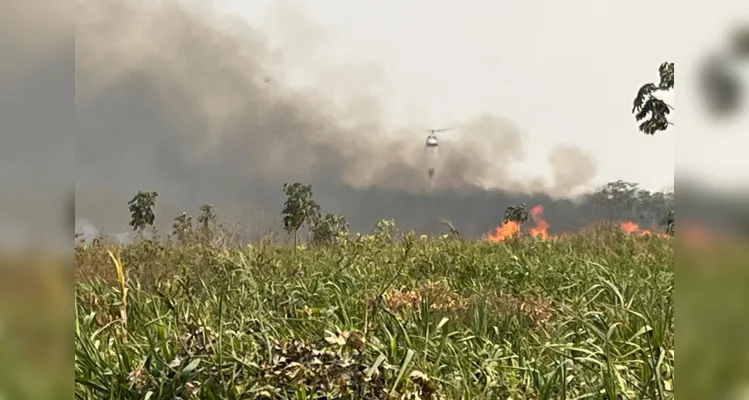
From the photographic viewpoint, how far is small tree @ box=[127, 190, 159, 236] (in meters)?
3.60

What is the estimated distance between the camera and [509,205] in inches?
197

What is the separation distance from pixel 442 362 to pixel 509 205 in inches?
148

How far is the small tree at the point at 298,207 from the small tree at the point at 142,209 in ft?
2.60

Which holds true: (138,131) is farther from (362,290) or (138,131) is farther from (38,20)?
(38,20)

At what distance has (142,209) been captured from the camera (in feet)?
13.4

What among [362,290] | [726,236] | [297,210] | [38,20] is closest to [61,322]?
[38,20]

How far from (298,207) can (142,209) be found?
1.09m

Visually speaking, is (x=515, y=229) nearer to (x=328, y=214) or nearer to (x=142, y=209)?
(x=328, y=214)

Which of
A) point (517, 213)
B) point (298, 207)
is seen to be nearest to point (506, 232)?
point (517, 213)

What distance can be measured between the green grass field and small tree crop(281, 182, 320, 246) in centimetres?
126

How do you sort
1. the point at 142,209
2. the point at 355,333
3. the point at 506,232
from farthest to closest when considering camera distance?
the point at 142,209
the point at 506,232
the point at 355,333

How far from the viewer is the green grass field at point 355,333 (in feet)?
3.68

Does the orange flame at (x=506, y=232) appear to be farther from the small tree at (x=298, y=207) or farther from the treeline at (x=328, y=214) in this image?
the small tree at (x=298, y=207)

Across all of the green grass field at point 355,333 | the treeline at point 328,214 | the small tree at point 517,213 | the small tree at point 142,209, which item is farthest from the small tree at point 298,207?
the small tree at point 517,213
